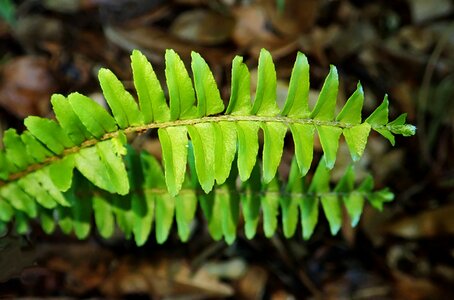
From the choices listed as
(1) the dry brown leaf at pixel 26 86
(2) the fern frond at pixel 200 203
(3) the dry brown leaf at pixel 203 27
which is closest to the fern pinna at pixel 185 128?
(2) the fern frond at pixel 200 203

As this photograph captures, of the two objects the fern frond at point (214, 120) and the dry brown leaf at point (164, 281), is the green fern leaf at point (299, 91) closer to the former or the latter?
the fern frond at point (214, 120)

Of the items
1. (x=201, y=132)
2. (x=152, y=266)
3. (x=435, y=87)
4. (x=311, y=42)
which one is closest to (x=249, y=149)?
(x=201, y=132)

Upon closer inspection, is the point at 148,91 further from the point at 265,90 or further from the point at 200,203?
the point at 200,203

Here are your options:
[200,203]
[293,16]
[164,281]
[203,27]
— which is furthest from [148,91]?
[293,16]

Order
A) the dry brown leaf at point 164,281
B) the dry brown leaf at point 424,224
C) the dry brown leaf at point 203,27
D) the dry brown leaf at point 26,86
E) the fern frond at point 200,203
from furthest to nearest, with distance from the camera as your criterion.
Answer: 1. the dry brown leaf at point 203,27
2. the dry brown leaf at point 424,224
3. the dry brown leaf at point 26,86
4. the dry brown leaf at point 164,281
5. the fern frond at point 200,203

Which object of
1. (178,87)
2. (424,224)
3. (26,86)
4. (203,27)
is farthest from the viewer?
(203,27)

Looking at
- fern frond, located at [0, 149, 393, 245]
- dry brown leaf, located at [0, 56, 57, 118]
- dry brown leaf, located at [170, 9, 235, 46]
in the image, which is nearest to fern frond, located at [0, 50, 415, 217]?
fern frond, located at [0, 149, 393, 245]

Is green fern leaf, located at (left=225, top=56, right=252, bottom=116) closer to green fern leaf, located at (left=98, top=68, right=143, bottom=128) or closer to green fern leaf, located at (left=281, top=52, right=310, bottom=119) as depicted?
green fern leaf, located at (left=281, top=52, right=310, bottom=119)
